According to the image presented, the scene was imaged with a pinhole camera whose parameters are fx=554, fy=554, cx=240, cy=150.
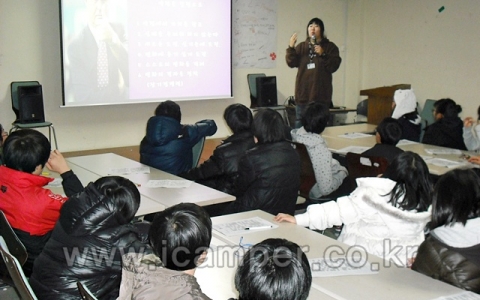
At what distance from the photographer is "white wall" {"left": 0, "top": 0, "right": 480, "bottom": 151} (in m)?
6.59

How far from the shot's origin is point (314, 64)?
7.66m

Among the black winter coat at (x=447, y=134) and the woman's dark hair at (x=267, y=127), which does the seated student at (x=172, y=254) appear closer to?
the woman's dark hair at (x=267, y=127)

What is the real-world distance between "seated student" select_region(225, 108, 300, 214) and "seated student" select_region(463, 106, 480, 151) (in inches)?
82.8

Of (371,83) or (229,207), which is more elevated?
(371,83)

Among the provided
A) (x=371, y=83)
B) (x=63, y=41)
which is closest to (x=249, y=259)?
(x=63, y=41)

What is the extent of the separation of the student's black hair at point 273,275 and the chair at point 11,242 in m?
1.58

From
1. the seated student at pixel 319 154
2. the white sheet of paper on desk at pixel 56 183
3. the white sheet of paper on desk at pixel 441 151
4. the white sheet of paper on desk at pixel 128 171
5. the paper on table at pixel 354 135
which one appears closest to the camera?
the white sheet of paper on desk at pixel 56 183

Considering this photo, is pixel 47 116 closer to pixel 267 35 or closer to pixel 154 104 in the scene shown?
pixel 154 104

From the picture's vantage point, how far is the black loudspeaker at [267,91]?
8.02 metres

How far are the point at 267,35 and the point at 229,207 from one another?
17.3ft

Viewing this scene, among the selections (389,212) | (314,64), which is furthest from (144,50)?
(389,212)

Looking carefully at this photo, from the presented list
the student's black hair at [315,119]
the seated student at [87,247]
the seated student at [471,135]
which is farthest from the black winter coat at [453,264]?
the seated student at [471,135]

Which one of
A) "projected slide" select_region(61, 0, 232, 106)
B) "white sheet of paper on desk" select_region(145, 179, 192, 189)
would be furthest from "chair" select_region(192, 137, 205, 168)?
"projected slide" select_region(61, 0, 232, 106)

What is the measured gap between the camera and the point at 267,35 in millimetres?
8406
